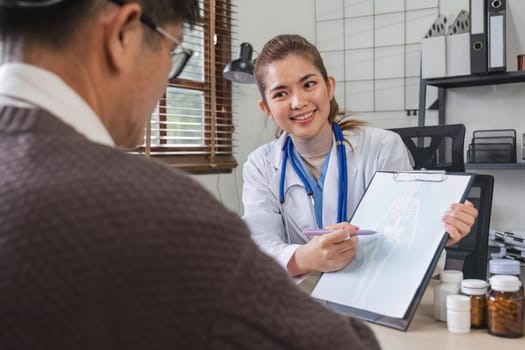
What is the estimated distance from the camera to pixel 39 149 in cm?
41

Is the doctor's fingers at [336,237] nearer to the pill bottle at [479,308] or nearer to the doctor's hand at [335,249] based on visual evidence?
the doctor's hand at [335,249]

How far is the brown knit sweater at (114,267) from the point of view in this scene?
37 cm

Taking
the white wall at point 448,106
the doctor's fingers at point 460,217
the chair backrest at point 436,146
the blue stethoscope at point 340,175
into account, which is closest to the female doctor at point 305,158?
the blue stethoscope at point 340,175

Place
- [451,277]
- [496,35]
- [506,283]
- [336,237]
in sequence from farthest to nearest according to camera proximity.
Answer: [496,35] < [336,237] < [451,277] < [506,283]

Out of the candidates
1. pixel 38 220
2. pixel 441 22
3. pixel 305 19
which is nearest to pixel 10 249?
pixel 38 220

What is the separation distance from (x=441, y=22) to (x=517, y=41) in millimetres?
464

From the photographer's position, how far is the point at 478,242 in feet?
4.79

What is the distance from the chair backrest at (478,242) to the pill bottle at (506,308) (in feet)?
1.77

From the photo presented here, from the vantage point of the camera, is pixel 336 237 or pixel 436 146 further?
pixel 436 146

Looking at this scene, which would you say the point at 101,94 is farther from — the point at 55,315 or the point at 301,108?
the point at 301,108

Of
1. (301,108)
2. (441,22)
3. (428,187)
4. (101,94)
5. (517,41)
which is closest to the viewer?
(101,94)

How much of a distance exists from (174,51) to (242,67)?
1.88 metres

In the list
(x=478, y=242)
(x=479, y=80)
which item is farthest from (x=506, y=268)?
(x=479, y=80)

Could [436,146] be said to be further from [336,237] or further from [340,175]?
[336,237]
